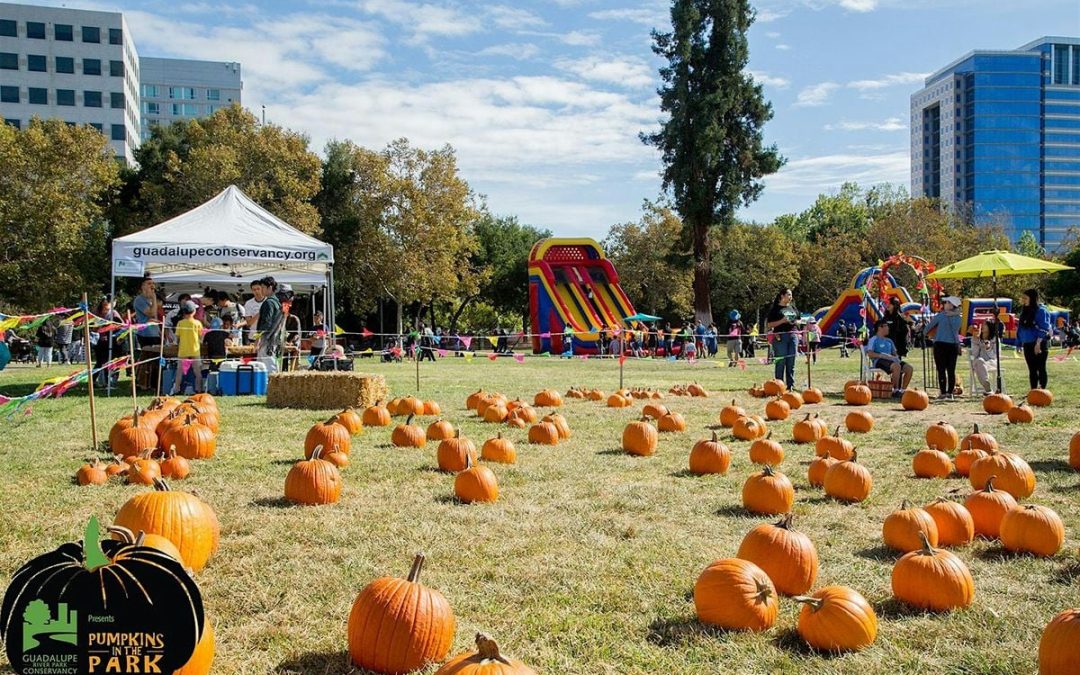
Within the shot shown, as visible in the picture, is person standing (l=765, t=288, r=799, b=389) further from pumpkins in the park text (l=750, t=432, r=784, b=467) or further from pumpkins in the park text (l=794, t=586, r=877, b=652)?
pumpkins in the park text (l=794, t=586, r=877, b=652)

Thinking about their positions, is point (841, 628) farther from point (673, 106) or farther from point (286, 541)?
point (673, 106)

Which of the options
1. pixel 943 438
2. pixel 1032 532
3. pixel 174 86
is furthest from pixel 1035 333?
pixel 174 86

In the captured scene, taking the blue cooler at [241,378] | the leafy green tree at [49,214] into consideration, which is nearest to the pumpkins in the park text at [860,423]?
the blue cooler at [241,378]

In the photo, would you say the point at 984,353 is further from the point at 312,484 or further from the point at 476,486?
the point at 312,484

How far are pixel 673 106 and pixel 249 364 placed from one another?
3109 centimetres

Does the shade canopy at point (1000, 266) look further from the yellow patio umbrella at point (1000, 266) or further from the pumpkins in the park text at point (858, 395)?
the pumpkins in the park text at point (858, 395)

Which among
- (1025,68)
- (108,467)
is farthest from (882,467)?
(1025,68)

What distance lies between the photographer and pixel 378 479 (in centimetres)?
643

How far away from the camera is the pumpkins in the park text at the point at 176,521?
13.3 ft

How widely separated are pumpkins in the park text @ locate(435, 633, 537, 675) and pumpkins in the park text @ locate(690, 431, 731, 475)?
→ 176 inches

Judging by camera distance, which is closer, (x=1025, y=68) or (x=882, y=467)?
(x=882, y=467)

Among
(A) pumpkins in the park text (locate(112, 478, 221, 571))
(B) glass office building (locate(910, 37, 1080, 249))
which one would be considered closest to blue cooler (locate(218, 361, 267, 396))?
(A) pumpkins in the park text (locate(112, 478, 221, 571))

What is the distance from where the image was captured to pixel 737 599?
132 inches

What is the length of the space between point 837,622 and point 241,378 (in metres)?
12.5
